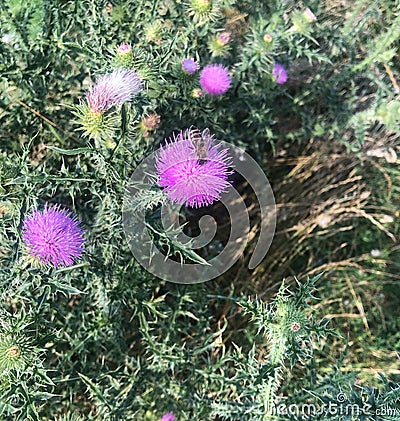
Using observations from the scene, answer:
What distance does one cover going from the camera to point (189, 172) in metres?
1.88

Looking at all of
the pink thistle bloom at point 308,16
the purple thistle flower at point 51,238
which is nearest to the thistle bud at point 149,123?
the purple thistle flower at point 51,238

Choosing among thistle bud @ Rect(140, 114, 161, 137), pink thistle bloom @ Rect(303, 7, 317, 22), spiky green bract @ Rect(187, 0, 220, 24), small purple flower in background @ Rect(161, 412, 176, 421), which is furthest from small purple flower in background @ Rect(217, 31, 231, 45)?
small purple flower in background @ Rect(161, 412, 176, 421)

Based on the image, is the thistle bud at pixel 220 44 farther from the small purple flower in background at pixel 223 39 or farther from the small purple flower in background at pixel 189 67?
the small purple flower in background at pixel 189 67

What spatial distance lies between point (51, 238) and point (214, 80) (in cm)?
107

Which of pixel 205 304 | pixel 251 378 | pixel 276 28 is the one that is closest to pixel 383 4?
pixel 276 28

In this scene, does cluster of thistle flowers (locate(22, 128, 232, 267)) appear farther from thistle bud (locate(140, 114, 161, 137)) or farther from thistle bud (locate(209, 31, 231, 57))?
Answer: thistle bud (locate(209, 31, 231, 57))

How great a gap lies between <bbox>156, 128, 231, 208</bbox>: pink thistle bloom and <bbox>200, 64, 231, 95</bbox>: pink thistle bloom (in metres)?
0.55

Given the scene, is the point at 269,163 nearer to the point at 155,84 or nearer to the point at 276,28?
the point at 276,28

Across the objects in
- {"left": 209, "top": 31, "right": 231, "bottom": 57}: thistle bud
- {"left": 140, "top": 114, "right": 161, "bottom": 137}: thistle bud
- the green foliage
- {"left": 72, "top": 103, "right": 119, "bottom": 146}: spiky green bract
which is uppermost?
{"left": 72, "top": 103, "right": 119, "bottom": 146}: spiky green bract

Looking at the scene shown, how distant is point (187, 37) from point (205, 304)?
130 cm

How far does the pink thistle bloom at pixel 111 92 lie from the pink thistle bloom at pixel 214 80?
0.63 m

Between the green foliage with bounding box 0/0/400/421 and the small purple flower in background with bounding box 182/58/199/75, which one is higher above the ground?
the small purple flower in background with bounding box 182/58/199/75

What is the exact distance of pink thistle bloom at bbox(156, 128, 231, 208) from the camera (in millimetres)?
1876

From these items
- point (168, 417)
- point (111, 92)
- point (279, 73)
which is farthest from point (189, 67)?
point (168, 417)
